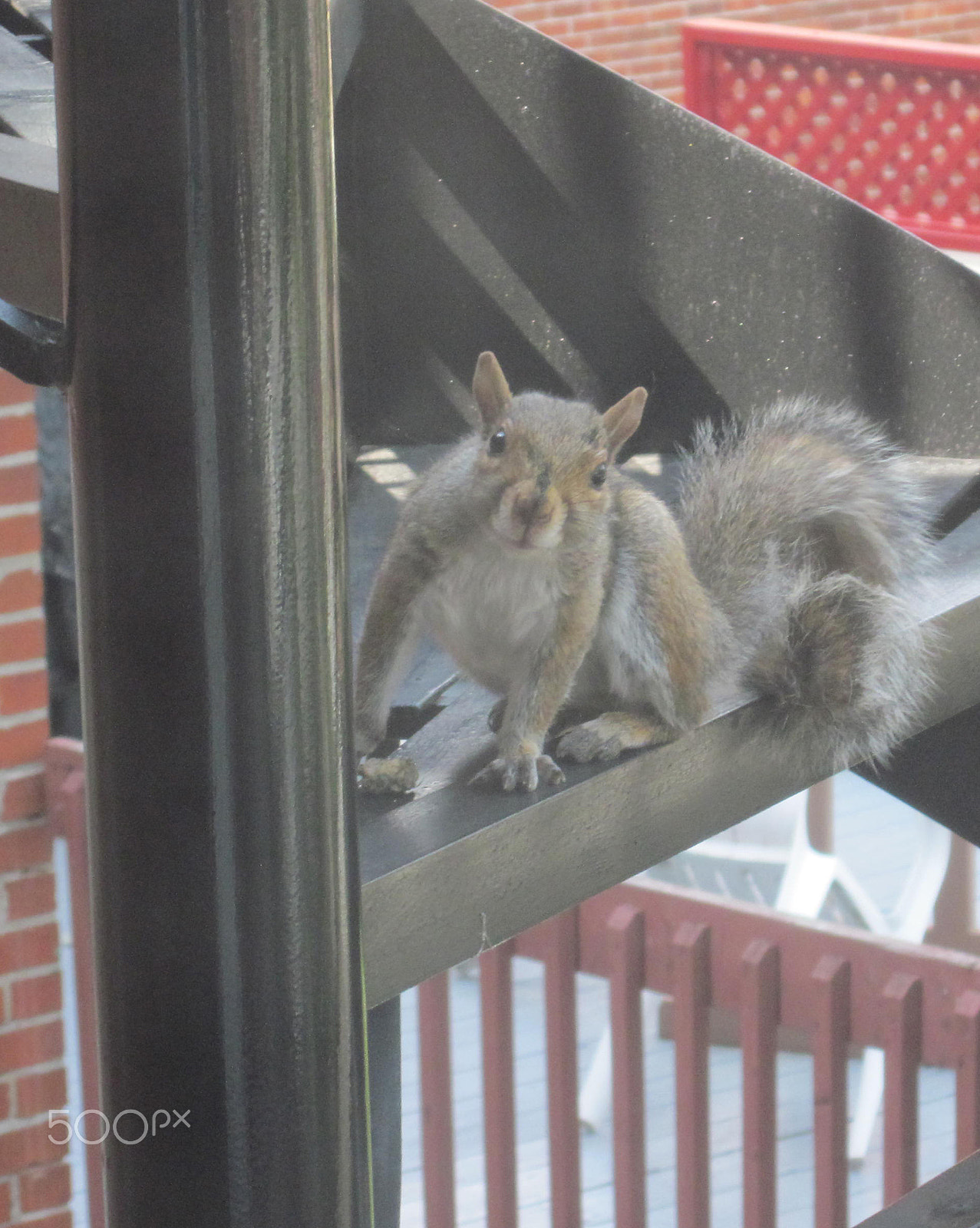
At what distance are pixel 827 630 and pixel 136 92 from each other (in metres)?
0.56

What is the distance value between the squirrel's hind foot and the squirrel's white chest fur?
2.3 inches

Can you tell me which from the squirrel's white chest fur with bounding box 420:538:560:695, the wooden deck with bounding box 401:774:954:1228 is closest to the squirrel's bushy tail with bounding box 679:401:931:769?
the squirrel's white chest fur with bounding box 420:538:560:695

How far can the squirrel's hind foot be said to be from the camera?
686mm

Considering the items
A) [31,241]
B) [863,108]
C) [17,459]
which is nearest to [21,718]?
[17,459]

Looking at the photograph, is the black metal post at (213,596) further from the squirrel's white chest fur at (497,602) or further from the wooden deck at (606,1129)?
the wooden deck at (606,1129)

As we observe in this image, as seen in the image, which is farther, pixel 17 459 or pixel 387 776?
pixel 17 459

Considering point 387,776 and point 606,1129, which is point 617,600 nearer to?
point 387,776

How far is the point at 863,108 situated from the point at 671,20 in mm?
1831

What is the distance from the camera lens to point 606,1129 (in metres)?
3.11

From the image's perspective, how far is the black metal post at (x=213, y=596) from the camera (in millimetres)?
383

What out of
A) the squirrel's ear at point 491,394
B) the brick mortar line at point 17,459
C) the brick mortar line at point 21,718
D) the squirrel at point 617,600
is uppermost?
the brick mortar line at point 17,459

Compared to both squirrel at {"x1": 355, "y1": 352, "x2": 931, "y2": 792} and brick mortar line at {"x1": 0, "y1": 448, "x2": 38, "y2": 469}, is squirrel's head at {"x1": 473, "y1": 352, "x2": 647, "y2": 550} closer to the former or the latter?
squirrel at {"x1": 355, "y1": 352, "x2": 931, "y2": 792}

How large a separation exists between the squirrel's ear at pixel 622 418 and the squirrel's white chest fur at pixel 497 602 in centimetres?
8

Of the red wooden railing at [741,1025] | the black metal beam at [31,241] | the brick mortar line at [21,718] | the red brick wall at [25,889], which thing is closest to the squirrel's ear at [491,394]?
the black metal beam at [31,241]
